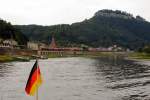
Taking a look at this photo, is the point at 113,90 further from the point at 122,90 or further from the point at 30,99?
the point at 30,99

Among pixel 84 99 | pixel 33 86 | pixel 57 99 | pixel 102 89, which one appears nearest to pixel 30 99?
pixel 57 99

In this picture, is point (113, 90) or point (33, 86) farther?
point (113, 90)

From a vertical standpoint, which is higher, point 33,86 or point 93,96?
point 33,86

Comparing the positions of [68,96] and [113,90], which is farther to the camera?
[113,90]

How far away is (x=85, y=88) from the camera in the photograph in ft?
221

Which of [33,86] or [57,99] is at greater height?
[33,86]

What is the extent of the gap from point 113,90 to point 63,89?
852 cm

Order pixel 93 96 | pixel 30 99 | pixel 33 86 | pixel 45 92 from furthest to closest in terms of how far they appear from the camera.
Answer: pixel 45 92
pixel 93 96
pixel 30 99
pixel 33 86

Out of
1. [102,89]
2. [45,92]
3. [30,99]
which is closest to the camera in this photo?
[30,99]

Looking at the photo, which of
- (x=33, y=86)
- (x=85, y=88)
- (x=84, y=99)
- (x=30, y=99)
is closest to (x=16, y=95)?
(x=30, y=99)

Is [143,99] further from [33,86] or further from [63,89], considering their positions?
[33,86]

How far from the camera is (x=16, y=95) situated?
56938 millimetres

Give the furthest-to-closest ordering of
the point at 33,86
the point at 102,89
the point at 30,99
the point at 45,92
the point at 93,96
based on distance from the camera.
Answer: the point at 102,89
the point at 45,92
the point at 93,96
the point at 30,99
the point at 33,86

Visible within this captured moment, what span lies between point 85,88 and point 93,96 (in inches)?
411
